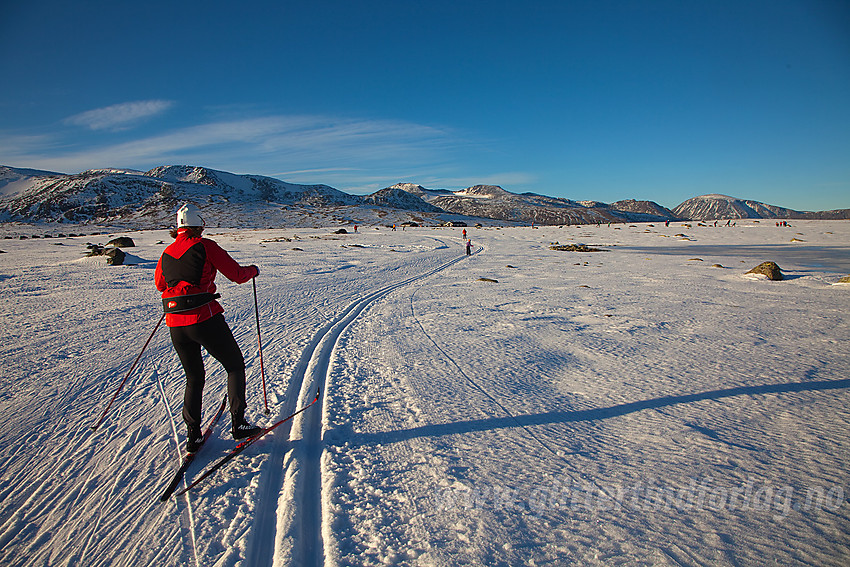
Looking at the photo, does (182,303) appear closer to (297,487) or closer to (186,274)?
(186,274)

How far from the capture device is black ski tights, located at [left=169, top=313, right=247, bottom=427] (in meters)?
3.69

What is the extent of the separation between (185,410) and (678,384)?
619 centimetres

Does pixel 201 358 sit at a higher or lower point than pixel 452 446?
higher

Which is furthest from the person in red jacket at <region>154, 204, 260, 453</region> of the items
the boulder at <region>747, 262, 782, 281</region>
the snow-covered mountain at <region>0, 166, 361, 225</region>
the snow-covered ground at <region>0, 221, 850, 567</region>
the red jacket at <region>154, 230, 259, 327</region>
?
the snow-covered mountain at <region>0, 166, 361, 225</region>

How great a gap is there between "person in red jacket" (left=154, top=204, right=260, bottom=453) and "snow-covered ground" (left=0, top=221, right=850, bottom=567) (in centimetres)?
54

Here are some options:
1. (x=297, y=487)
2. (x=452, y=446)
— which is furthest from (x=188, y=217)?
(x=452, y=446)

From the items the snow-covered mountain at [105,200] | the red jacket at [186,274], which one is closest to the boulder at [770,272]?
the red jacket at [186,274]

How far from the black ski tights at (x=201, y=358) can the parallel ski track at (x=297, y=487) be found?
2.44 feet

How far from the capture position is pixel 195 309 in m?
3.65

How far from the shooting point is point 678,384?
5.30 m

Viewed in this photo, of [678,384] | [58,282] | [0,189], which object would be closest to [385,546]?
[678,384]

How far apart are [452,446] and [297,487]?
5.08 ft

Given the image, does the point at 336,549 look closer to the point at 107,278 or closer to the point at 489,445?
the point at 489,445

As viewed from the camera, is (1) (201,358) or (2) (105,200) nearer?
(1) (201,358)
